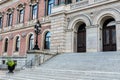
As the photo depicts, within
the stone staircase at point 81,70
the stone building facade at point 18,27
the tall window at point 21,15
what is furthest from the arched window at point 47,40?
the stone staircase at point 81,70

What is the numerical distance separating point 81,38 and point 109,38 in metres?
3.12

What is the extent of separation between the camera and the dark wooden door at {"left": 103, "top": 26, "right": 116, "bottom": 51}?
17344 millimetres

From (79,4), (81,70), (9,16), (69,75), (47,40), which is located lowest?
(69,75)

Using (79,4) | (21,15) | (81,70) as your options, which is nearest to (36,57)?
(81,70)

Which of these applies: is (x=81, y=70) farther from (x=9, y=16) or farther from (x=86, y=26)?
(x=9, y=16)

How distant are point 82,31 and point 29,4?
33.0 feet

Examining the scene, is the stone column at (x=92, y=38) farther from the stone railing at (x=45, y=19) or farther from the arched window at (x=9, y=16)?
the arched window at (x=9, y=16)

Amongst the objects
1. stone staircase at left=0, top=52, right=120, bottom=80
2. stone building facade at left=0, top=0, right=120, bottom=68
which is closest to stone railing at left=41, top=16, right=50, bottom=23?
stone building facade at left=0, top=0, right=120, bottom=68

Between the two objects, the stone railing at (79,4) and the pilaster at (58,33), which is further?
the pilaster at (58,33)

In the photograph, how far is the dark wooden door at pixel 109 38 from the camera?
683 inches

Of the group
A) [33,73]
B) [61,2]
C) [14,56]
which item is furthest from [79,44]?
[14,56]

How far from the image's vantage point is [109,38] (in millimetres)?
17734

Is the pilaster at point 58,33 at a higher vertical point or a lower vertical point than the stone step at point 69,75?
higher

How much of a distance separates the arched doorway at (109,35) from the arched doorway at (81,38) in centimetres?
214
